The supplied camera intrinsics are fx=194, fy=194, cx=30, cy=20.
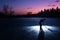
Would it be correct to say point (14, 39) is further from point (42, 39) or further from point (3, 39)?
point (42, 39)

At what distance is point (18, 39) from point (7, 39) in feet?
3.04

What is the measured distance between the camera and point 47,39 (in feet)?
52.1

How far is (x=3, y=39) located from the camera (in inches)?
635

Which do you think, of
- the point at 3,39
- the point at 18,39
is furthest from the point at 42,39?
the point at 3,39

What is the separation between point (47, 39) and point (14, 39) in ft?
8.95

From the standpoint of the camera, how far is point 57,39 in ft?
52.3

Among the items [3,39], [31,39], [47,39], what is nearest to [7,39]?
[3,39]

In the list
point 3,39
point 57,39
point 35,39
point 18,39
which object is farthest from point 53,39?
point 3,39

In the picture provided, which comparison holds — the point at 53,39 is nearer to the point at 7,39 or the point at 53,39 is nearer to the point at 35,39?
the point at 35,39

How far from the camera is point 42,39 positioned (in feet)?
51.3

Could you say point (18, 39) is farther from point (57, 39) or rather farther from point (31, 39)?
point (57, 39)

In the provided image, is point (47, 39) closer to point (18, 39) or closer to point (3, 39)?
point (18, 39)

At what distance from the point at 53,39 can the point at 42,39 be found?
93cm

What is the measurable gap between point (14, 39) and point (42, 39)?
2.34 meters
